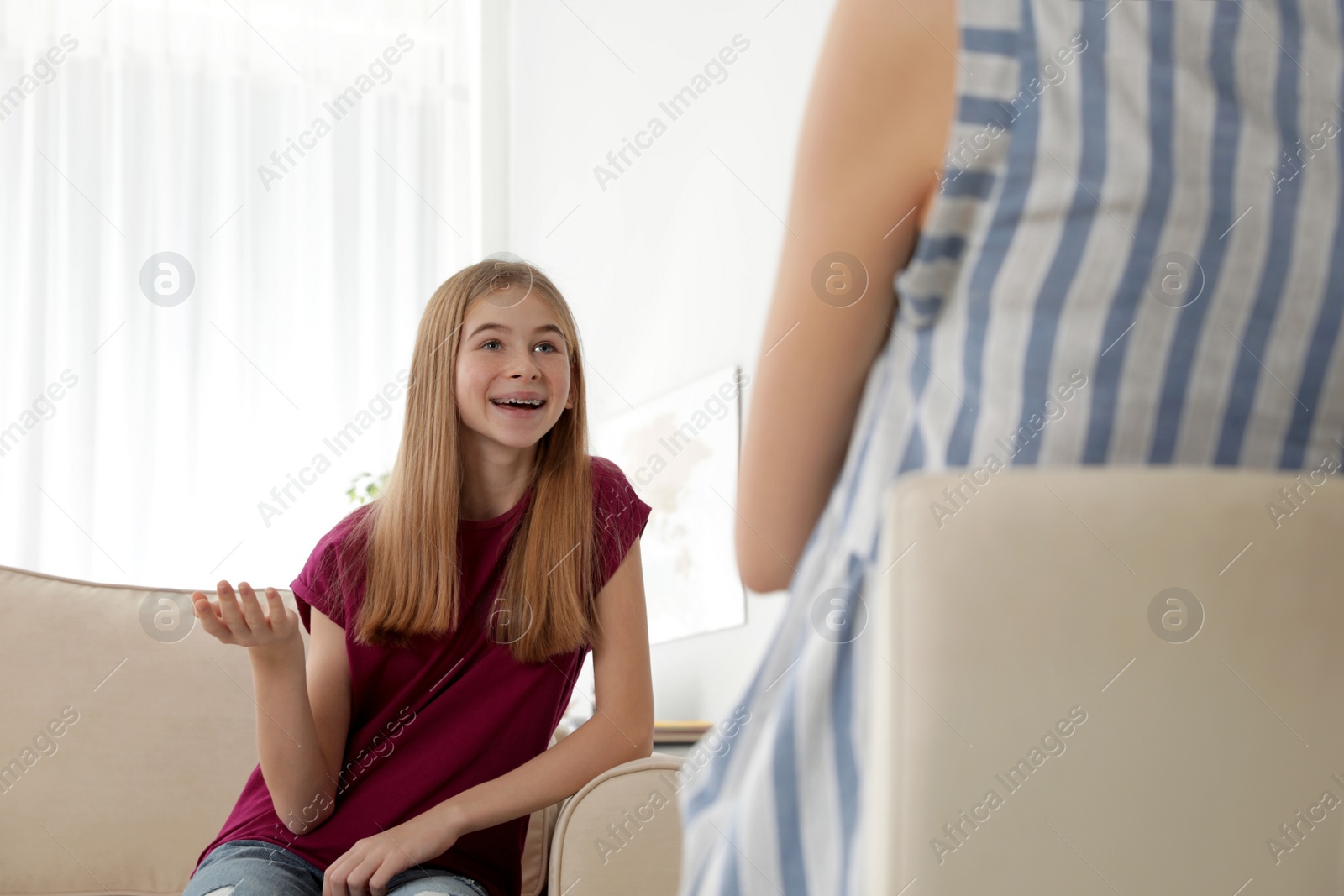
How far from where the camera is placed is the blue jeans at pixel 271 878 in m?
1.11

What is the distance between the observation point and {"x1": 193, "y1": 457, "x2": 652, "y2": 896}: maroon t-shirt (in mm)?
1246

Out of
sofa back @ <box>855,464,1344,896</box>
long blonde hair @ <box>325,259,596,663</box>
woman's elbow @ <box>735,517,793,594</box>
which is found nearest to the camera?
sofa back @ <box>855,464,1344,896</box>

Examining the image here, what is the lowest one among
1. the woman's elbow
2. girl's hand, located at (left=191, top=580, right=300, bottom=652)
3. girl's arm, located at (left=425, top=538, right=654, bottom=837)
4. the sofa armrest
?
the sofa armrest

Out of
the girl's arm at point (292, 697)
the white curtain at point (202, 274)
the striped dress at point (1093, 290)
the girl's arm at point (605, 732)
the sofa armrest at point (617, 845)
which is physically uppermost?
the white curtain at point (202, 274)

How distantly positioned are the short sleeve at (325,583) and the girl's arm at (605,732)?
29 cm

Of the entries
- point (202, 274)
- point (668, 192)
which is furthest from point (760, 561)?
point (202, 274)

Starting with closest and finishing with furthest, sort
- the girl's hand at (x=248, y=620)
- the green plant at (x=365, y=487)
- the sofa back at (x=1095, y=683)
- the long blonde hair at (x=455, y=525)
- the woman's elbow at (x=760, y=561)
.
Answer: the sofa back at (x=1095, y=683)
the woman's elbow at (x=760, y=561)
the girl's hand at (x=248, y=620)
the long blonde hair at (x=455, y=525)
the green plant at (x=365, y=487)

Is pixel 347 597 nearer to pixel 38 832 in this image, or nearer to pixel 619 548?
pixel 619 548

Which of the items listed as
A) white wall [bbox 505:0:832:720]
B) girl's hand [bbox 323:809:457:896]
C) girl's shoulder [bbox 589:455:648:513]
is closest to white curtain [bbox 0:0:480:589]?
white wall [bbox 505:0:832:720]

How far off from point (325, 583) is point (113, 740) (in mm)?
459

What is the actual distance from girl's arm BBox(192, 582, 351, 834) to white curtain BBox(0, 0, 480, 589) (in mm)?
2028

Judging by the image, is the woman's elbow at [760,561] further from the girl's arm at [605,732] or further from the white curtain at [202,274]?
the white curtain at [202,274]

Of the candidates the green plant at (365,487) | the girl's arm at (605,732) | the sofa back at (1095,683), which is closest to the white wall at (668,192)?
the girl's arm at (605,732)

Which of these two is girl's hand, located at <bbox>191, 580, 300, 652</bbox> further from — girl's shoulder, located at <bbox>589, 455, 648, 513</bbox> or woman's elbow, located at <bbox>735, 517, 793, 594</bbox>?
woman's elbow, located at <bbox>735, 517, 793, 594</bbox>
